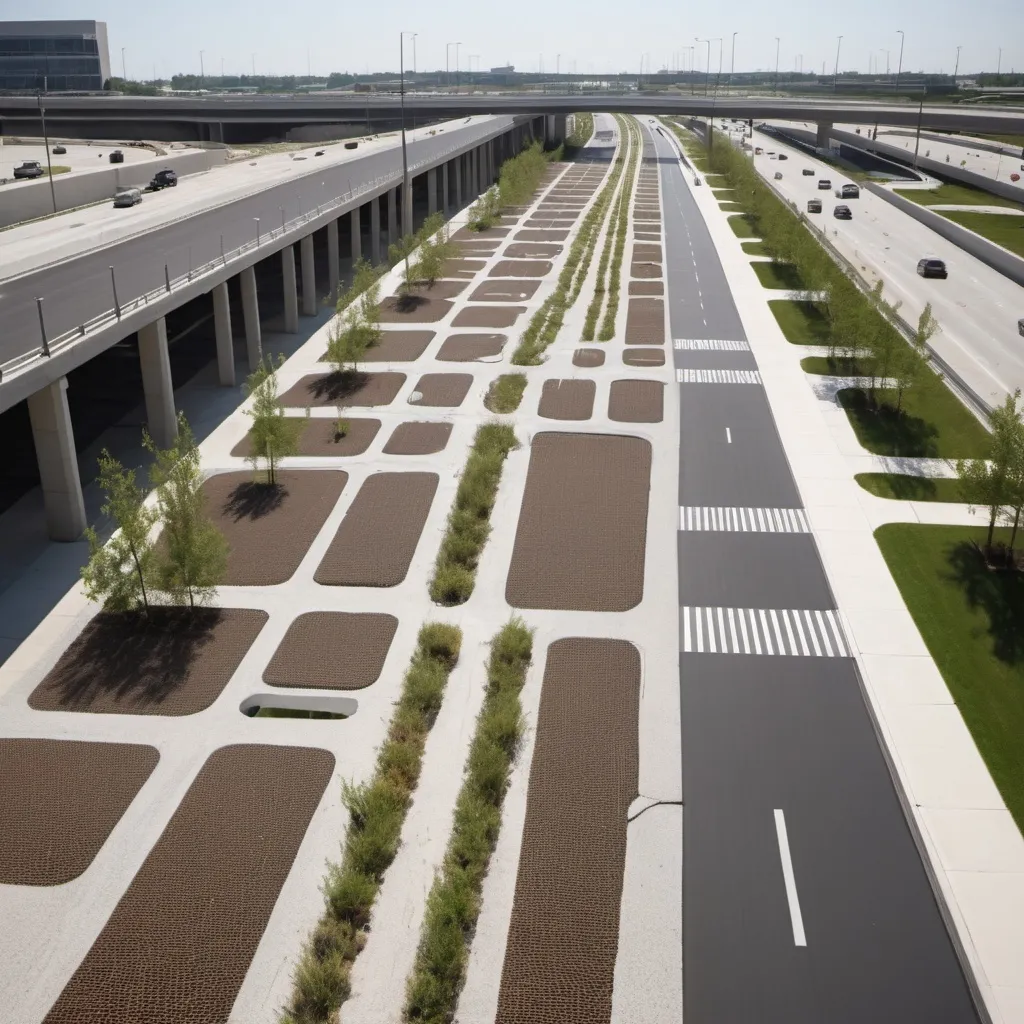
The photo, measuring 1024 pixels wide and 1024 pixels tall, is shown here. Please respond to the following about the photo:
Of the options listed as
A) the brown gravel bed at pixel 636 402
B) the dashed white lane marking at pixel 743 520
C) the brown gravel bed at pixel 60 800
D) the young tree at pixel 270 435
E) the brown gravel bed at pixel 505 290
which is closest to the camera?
the brown gravel bed at pixel 60 800

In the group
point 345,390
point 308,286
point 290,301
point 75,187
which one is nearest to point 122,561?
point 345,390

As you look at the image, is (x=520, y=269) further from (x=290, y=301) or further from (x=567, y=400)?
(x=567, y=400)

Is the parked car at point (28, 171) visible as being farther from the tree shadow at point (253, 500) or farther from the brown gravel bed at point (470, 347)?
the tree shadow at point (253, 500)

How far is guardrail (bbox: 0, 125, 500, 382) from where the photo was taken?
22.9 meters

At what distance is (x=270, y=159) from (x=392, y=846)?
72186 mm

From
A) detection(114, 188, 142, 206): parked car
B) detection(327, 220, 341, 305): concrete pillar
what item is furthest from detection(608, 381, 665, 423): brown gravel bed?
detection(114, 188, 142, 206): parked car

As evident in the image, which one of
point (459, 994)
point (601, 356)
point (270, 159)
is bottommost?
point (459, 994)

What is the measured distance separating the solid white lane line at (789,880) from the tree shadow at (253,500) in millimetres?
15686

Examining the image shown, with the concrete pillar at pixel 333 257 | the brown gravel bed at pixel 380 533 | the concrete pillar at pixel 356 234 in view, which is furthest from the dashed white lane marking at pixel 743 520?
the concrete pillar at pixel 356 234

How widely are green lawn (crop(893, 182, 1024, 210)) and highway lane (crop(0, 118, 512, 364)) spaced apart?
4532 cm

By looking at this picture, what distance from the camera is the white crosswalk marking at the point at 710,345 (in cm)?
4144

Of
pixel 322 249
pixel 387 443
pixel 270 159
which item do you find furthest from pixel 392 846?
pixel 270 159

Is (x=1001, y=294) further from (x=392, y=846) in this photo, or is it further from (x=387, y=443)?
(x=392, y=846)

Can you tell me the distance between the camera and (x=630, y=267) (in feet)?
190
